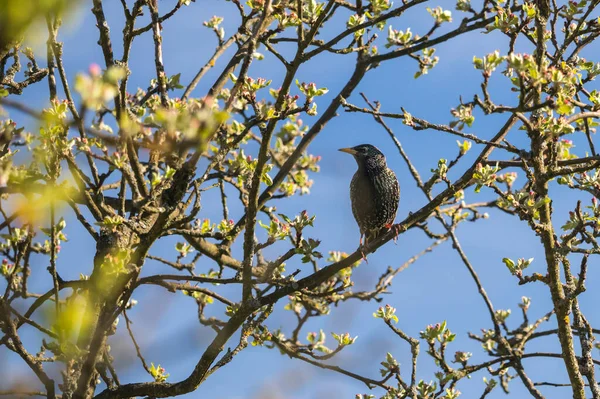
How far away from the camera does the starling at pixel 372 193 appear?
733 cm

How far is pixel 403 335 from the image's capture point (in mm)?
5055

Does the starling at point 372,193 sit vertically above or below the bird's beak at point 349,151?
below

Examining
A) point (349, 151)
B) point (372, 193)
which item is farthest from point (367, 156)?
point (372, 193)

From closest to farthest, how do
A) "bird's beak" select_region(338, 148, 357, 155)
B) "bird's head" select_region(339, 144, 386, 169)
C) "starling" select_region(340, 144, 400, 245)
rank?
"starling" select_region(340, 144, 400, 245)
"bird's head" select_region(339, 144, 386, 169)
"bird's beak" select_region(338, 148, 357, 155)

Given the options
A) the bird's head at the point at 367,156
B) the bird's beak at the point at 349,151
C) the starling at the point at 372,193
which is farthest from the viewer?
the bird's beak at the point at 349,151

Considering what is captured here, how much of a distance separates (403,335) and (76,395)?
2457mm

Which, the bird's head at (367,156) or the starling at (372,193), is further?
the bird's head at (367,156)

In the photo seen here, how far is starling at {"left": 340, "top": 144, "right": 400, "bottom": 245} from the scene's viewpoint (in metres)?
7.33

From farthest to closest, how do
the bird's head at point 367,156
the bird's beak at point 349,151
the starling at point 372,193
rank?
1. the bird's beak at point 349,151
2. the bird's head at point 367,156
3. the starling at point 372,193

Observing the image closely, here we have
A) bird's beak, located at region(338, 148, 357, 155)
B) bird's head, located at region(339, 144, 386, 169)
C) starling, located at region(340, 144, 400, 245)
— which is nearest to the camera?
starling, located at region(340, 144, 400, 245)

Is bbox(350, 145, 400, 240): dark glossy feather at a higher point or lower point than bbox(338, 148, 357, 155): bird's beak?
lower

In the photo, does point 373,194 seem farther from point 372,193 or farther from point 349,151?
point 349,151

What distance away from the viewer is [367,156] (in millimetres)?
7723

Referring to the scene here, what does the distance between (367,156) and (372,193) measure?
0.57 metres
